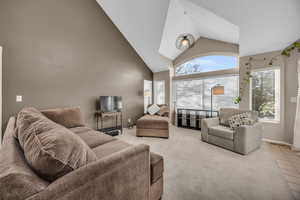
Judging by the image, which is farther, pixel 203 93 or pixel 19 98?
pixel 203 93

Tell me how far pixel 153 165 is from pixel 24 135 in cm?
106

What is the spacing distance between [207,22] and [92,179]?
398 centimetres

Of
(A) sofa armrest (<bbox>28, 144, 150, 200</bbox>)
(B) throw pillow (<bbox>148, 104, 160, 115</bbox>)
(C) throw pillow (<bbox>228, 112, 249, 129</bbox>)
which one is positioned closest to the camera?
(A) sofa armrest (<bbox>28, 144, 150, 200</bbox>)

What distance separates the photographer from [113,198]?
2.86ft

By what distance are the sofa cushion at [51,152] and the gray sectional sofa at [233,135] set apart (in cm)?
272

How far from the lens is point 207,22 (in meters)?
3.25

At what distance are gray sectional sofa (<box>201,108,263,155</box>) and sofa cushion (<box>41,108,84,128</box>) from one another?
2969mm

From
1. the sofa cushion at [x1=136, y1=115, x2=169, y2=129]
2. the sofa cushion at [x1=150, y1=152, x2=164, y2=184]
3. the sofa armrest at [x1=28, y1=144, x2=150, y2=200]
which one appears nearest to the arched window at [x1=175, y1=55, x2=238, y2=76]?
the sofa cushion at [x1=136, y1=115, x2=169, y2=129]

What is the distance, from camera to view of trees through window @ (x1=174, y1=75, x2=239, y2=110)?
12.8 ft

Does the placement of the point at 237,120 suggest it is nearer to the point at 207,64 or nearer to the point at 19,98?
the point at 207,64

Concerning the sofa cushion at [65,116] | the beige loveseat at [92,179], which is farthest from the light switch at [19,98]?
the beige loveseat at [92,179]

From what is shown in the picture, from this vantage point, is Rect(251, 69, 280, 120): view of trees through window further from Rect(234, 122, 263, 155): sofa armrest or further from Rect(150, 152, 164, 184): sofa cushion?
Rect(150, 152, 164, 184): sofa cushion

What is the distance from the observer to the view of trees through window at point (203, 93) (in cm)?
392

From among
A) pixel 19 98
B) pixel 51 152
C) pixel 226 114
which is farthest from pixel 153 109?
pixel 51 152
